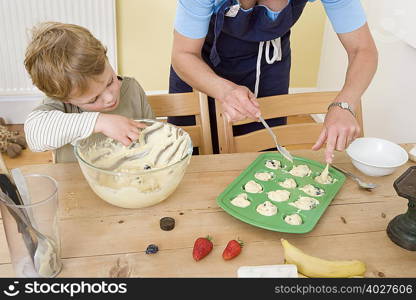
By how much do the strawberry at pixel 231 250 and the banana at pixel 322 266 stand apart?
0.11m

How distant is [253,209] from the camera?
41.7 inches

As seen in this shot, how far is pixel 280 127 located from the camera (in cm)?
152

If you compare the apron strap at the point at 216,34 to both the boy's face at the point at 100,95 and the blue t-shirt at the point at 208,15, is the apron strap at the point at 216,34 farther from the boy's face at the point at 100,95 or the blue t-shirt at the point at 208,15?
the boy's face at the point at 100,95

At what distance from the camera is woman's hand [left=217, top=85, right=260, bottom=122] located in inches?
45.7

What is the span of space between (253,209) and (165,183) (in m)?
0.21

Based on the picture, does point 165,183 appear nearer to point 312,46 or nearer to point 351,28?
point 351,28

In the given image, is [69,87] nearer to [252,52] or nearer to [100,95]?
[100,95]

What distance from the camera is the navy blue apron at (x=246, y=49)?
1.41 m

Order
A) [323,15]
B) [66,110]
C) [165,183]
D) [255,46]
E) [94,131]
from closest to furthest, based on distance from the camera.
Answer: [165,183], [94,131], [66,110], [255,46], [323,15]

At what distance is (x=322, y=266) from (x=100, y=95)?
749 millimetres

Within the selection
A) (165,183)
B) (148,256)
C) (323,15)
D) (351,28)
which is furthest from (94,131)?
(323,15)

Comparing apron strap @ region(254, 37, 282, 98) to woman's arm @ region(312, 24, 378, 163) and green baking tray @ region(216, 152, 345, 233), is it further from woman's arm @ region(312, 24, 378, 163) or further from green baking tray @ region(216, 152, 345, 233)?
green baking tray @ region(216, 152, 345, 233)

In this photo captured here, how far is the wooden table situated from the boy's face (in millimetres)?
194

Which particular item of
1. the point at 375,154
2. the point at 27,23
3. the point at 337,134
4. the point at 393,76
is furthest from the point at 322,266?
the point at 27,23
